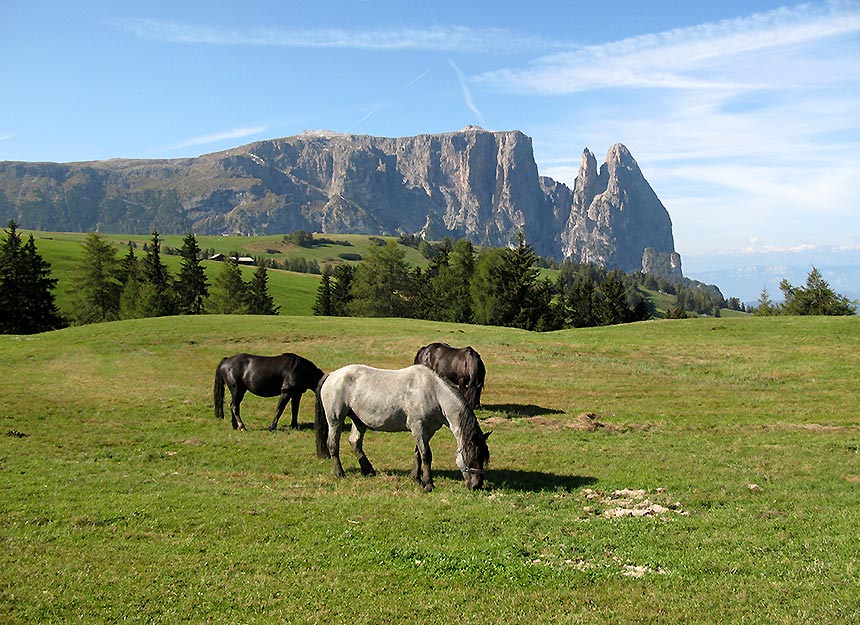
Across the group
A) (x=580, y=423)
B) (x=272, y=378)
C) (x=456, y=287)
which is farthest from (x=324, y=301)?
(x=580, y=423)

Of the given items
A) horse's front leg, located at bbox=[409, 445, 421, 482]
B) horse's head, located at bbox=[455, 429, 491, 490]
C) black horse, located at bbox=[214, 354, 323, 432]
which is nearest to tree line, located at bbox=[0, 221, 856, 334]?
black horse, located at bbox=[214, 354, 323, 432]

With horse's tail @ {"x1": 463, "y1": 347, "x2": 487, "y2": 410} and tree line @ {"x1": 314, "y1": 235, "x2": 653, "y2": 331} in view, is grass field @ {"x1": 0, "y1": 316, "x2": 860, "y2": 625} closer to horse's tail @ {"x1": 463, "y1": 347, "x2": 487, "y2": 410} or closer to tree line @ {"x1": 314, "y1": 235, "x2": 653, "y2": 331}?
horse's tail @ {"x1": 463, "y1": 347, "x2": 487, "y2": 410}

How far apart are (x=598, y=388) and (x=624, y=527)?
22.4 m

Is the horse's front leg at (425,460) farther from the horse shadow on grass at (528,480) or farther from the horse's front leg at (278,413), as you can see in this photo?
the horse's front leg at (278,413)

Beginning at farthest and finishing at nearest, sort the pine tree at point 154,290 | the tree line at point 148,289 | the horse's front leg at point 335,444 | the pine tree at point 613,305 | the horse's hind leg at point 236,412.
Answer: the pine tree at point 613,305
the tree line at point 148,289
the pine tree at point 154,290
the horse's hind leg at point 236,412
the horse's front leg at point 335,444

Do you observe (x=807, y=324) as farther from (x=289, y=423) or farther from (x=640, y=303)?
(x=640, y=303)

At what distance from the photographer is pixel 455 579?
9.38m

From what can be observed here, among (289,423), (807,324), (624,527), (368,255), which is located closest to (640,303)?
(368,255)

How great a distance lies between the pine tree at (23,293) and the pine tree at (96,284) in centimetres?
497

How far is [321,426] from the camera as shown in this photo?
17.0 metres

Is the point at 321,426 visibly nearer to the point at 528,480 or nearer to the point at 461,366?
the point at 528,480

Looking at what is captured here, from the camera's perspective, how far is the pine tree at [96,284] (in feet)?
267

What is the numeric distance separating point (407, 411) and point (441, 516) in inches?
131

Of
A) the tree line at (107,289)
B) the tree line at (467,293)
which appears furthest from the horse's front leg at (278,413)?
the tree line at (467,293)
